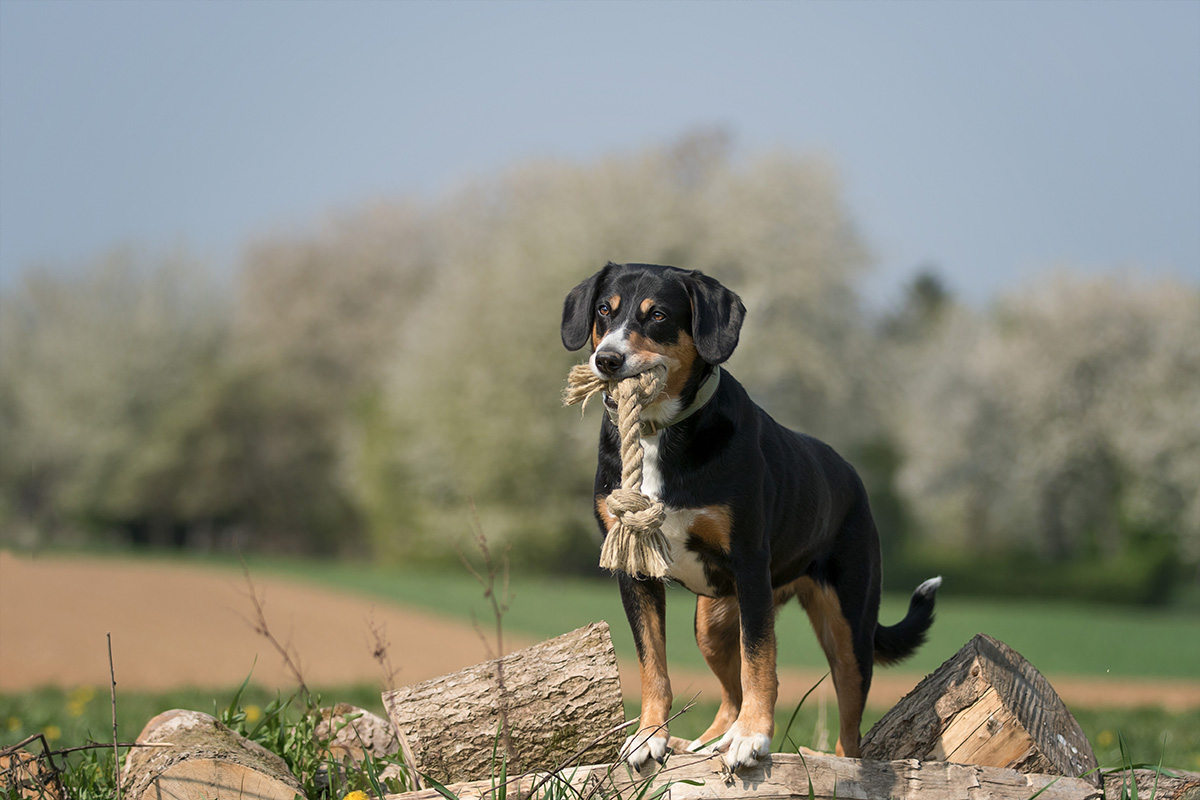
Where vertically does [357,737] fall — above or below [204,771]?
below

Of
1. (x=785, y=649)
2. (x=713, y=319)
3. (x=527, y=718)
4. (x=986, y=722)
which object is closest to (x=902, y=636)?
(x=986, y=722)

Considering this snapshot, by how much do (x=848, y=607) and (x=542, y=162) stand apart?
125 feet

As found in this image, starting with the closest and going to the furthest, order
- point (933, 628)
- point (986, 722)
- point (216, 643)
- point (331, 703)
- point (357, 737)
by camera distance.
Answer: point (986, 722)
point (357, 737)
point (331, 703)
point (216, 643)
point (933, 628)

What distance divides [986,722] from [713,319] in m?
2.06

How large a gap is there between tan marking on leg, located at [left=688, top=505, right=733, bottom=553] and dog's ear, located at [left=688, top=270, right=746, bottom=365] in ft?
1.77

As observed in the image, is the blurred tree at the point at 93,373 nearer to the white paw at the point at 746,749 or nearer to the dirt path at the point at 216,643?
the dirt path at the point at 216,643

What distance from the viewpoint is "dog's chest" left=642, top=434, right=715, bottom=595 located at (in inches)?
149

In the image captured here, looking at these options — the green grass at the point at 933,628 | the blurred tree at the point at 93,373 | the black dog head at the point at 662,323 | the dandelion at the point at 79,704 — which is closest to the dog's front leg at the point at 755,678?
the black dog head at the point at 662,323

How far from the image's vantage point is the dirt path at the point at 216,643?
1252cm

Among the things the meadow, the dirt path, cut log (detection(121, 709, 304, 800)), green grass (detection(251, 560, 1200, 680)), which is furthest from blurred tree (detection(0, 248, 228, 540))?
cut log (detection(121, 709, 304, 800))

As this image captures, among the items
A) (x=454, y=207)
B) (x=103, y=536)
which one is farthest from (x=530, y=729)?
(x=454, y=207)

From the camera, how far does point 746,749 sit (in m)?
3.50

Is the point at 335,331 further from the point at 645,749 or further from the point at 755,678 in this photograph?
the point at 755,678

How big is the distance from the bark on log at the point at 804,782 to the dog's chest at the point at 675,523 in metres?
0.66
